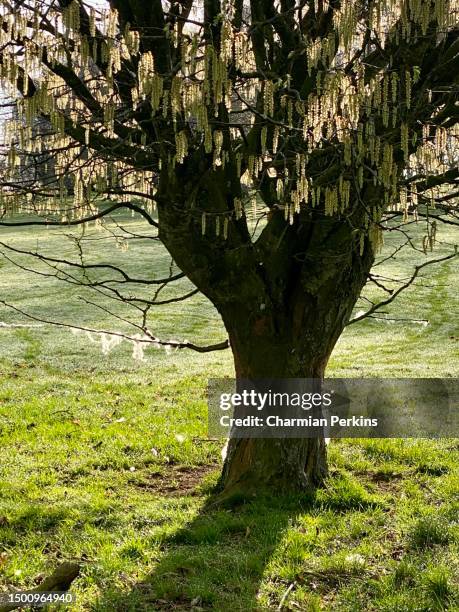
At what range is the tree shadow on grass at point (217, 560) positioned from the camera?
5.78 metres

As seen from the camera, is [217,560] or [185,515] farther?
[185,515]

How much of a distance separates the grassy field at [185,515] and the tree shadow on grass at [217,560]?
0.05 ft

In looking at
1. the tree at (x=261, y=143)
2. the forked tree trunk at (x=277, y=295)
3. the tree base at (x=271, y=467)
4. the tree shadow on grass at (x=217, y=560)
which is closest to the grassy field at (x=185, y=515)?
the tree shadow on grass at (x=217, y=560)

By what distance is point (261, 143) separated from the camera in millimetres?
6055

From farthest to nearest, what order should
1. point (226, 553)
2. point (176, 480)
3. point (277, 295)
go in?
point (176, 480) → point (277, 295) → point (226, 553)

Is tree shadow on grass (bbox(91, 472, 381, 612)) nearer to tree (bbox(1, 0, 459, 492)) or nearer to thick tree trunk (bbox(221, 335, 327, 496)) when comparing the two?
thick tree trunk (bbox(221, 335, 327, 496))

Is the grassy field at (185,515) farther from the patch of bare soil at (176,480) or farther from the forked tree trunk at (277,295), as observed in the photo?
the forked tree trunk at (277,295)

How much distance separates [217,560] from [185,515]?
129 centimetres

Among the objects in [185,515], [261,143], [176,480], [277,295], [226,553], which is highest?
[261,143]

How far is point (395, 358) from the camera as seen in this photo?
68.3 feet

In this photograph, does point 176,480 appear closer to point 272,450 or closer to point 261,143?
point 272,450

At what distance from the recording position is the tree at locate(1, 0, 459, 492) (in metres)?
4.86

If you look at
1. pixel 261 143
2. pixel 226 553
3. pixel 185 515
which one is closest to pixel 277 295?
pixel 261 143

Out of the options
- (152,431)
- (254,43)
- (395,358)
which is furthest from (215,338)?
(254,43)
